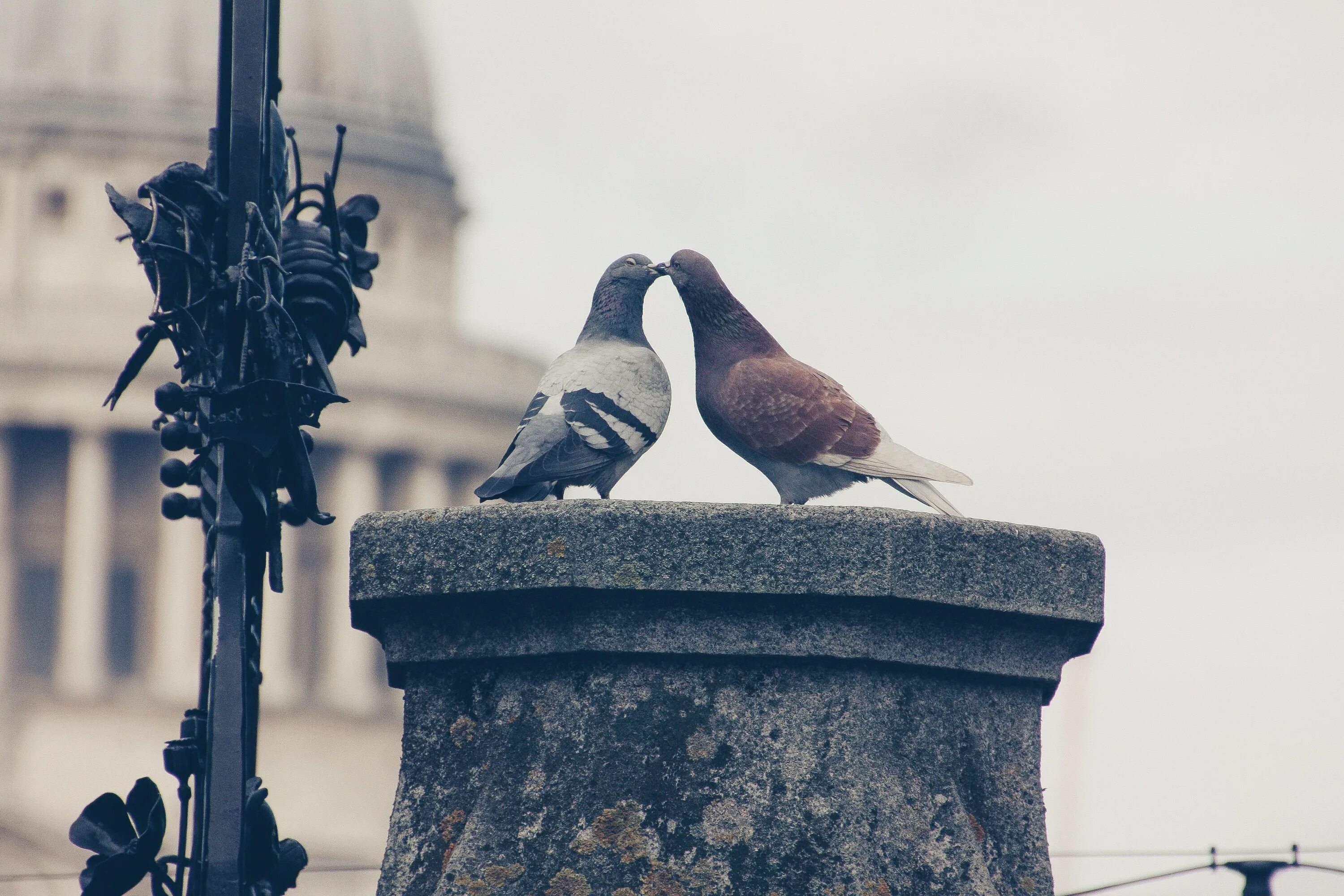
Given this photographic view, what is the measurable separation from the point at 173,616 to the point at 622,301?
193 ft

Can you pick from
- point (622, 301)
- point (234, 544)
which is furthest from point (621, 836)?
point (622, 301)

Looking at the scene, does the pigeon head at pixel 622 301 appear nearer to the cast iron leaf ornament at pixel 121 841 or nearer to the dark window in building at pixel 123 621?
the cast iron leaf ornament at pixel 121 841

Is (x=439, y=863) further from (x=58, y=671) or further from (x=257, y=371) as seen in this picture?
(x=58, y=671)

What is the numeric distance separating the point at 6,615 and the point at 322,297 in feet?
199

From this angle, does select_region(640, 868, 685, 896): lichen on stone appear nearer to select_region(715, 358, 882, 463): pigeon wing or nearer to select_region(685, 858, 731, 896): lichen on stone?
select_region(685, 858, 731, 896): lichen on stone

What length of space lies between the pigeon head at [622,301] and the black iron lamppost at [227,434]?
3.50ft

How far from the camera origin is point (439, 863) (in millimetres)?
3592

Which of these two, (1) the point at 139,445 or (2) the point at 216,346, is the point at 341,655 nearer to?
(1) the point at 139,445

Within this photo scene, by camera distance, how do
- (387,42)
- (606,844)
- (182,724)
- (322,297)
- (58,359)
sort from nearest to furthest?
(606,844), (182,724), (322,297), (58,359), (387,42)

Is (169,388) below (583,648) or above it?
above

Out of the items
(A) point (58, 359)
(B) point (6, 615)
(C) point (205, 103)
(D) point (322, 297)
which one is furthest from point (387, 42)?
(D) point (322, 297)

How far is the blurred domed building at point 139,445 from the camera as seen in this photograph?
6041 centimetres

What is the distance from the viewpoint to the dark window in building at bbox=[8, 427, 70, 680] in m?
60.9

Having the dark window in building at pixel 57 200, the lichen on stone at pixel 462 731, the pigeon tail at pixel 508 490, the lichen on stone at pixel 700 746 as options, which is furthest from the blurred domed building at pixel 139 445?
the lichen on stone at pixel 700 746
